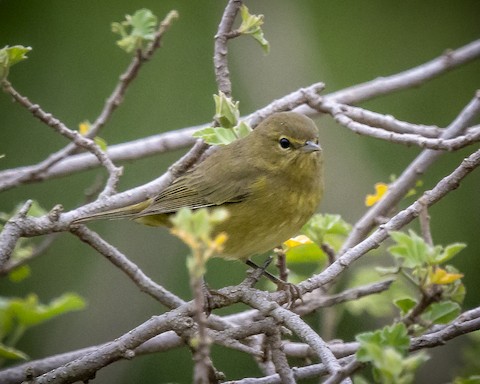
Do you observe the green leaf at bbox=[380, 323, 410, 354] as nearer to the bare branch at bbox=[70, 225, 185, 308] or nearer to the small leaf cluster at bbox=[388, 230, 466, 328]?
the small leaf cluster at bbox=[388, 230, 466, 328]

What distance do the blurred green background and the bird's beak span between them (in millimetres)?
1638


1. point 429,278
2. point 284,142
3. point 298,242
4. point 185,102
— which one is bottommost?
point 429,278

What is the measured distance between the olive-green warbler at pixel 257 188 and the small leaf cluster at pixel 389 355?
1.61 meters

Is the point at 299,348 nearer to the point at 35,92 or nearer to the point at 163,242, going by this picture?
the point at 163,242

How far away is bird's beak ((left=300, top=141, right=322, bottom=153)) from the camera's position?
3777 mm

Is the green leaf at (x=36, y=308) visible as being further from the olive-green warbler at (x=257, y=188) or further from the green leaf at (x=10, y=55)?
the green leaf at (x=10, y=55)

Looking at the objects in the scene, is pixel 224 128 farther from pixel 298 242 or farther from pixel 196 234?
pixel 196 234

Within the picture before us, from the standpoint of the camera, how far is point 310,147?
3.81m

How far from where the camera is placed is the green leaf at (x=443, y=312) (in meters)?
2.78

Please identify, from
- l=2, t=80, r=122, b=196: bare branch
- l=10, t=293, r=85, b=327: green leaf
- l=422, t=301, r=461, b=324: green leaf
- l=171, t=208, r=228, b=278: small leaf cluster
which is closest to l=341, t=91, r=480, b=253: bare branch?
l=422, t=301, r=461, b=324: green leaf

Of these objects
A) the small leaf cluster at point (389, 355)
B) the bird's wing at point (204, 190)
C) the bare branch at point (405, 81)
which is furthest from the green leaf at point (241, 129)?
the small leaf cluster at point (389, 355)

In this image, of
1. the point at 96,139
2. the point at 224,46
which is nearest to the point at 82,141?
the point at 96,139

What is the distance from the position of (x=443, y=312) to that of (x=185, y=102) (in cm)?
398

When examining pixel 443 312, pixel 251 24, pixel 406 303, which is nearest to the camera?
pixel 443 312
